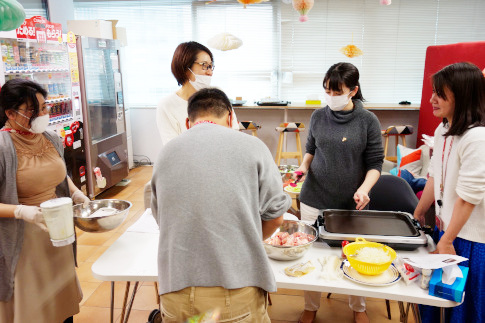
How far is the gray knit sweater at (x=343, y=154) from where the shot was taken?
206 centimetres

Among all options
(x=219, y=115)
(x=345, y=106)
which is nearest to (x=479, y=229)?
(x=345, y=106)

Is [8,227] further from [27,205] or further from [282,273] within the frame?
[282,273]

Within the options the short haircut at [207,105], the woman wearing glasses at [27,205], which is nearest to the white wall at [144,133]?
the woman wearing glasses at [27,205]

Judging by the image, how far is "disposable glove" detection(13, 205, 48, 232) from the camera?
1.70 metres

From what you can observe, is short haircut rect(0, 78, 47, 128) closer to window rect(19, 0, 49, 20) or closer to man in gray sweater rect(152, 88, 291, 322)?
man in gray sweater rect(152, 88, 291, 322)

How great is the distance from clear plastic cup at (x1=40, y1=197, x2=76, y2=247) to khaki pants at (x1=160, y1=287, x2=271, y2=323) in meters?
0.63

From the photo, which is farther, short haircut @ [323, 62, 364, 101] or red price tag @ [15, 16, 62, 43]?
red price tag @ [15, 16, 62, 43]

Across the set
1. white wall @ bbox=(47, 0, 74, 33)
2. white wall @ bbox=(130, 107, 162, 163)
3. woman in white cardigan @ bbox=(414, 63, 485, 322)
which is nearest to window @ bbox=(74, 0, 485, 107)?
white wall @ bbox=(130, 107, 162, 163)

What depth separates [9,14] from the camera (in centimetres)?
199

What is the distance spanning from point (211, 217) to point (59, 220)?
81 centimetres

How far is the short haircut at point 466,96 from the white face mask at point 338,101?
540mm

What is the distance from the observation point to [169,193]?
1.14 meters

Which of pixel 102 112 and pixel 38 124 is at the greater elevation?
pixel 38 124

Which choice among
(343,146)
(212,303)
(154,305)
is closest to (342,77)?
(343,146)
